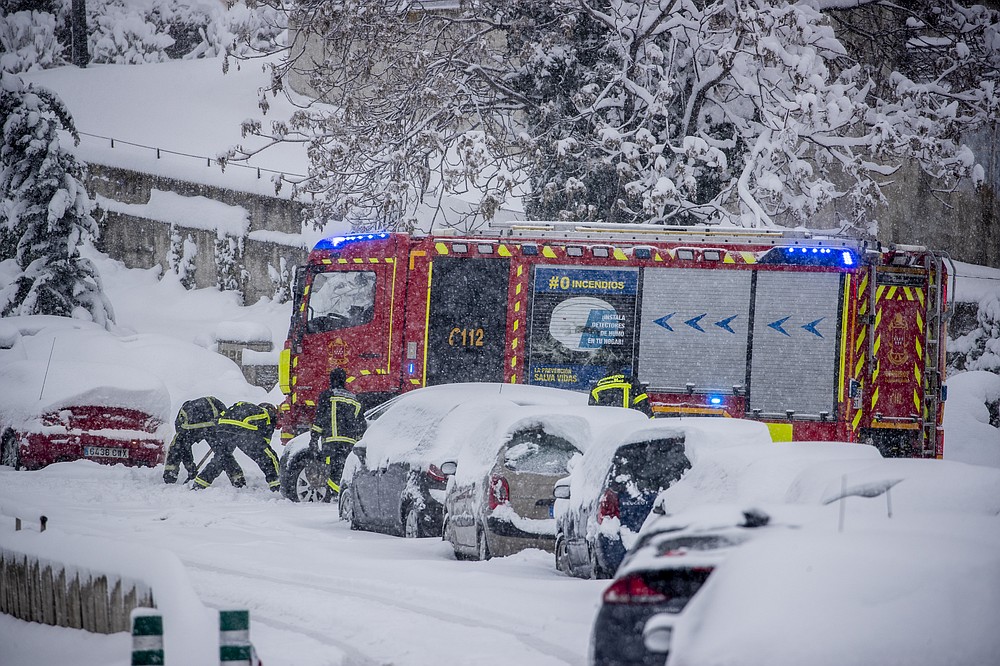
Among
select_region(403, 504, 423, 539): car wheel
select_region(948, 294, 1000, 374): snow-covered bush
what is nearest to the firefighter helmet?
select_region(403, 504, 423, 539): car wheel

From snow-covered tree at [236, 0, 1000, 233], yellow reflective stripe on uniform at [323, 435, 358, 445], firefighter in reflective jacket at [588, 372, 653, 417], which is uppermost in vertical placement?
snow-covered tree at [236, 0, 1000, 233]

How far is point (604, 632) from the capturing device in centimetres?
500

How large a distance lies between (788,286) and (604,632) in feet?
41.1

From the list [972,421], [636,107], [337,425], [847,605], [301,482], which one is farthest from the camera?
[972,421]

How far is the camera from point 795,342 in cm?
1688

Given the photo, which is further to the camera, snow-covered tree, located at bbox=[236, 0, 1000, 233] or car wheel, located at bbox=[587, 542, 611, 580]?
snow-covered tree, located at bbox=[236, 0, 1000, 233]

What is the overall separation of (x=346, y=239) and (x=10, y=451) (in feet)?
17.5

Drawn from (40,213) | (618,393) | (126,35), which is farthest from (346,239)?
(126,35)

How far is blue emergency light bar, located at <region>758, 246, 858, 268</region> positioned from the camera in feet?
54.7

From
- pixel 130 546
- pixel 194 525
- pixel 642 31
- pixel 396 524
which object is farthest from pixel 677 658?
pixel 642 31

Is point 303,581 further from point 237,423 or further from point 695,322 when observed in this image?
point 695,322

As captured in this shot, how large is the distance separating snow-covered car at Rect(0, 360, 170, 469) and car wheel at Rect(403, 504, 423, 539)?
19.3 ft

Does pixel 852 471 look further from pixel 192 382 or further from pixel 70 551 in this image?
pixel 192 382

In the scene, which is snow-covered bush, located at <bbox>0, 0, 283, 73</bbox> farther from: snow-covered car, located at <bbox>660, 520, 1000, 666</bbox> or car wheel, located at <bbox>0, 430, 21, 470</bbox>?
snow-covered car, located at <bbox>660, 520, 1000, 666</bbox>
